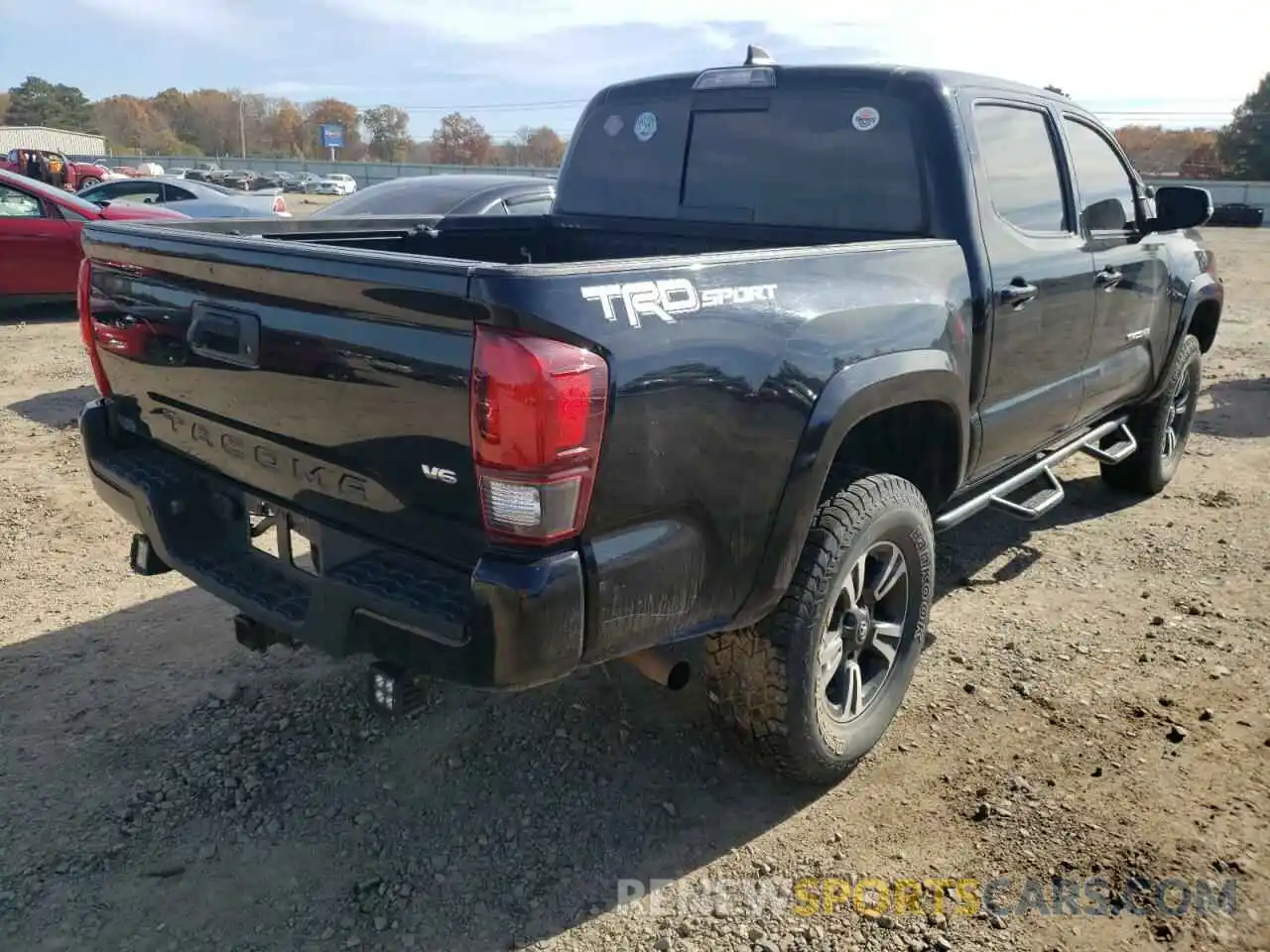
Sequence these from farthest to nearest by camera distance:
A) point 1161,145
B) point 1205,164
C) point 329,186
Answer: point 1161,145
point 329,186
point 1205,164

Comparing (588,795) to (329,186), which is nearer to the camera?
(588,795)

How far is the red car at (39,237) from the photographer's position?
32.6 feet

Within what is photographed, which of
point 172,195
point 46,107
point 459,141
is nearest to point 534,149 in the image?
point 459,141

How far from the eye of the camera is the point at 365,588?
2.34 m

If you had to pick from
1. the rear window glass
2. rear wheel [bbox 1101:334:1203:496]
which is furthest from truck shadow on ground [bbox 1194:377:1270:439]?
the rear window glass

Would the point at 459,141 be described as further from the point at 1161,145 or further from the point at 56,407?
the point at 56,407

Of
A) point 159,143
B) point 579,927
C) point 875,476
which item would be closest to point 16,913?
point 579,927

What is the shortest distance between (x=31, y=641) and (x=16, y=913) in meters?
1.66

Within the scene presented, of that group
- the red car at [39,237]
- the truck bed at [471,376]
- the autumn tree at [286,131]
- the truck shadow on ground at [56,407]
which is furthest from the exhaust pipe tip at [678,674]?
the autumn tree at [286,131]

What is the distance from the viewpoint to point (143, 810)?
9.74 feet

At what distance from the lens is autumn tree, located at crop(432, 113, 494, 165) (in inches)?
4154

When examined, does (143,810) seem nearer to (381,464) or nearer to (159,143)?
(381,464)

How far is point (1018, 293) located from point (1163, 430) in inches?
107

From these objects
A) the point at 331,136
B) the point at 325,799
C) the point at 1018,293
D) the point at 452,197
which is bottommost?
the point at 325,799
